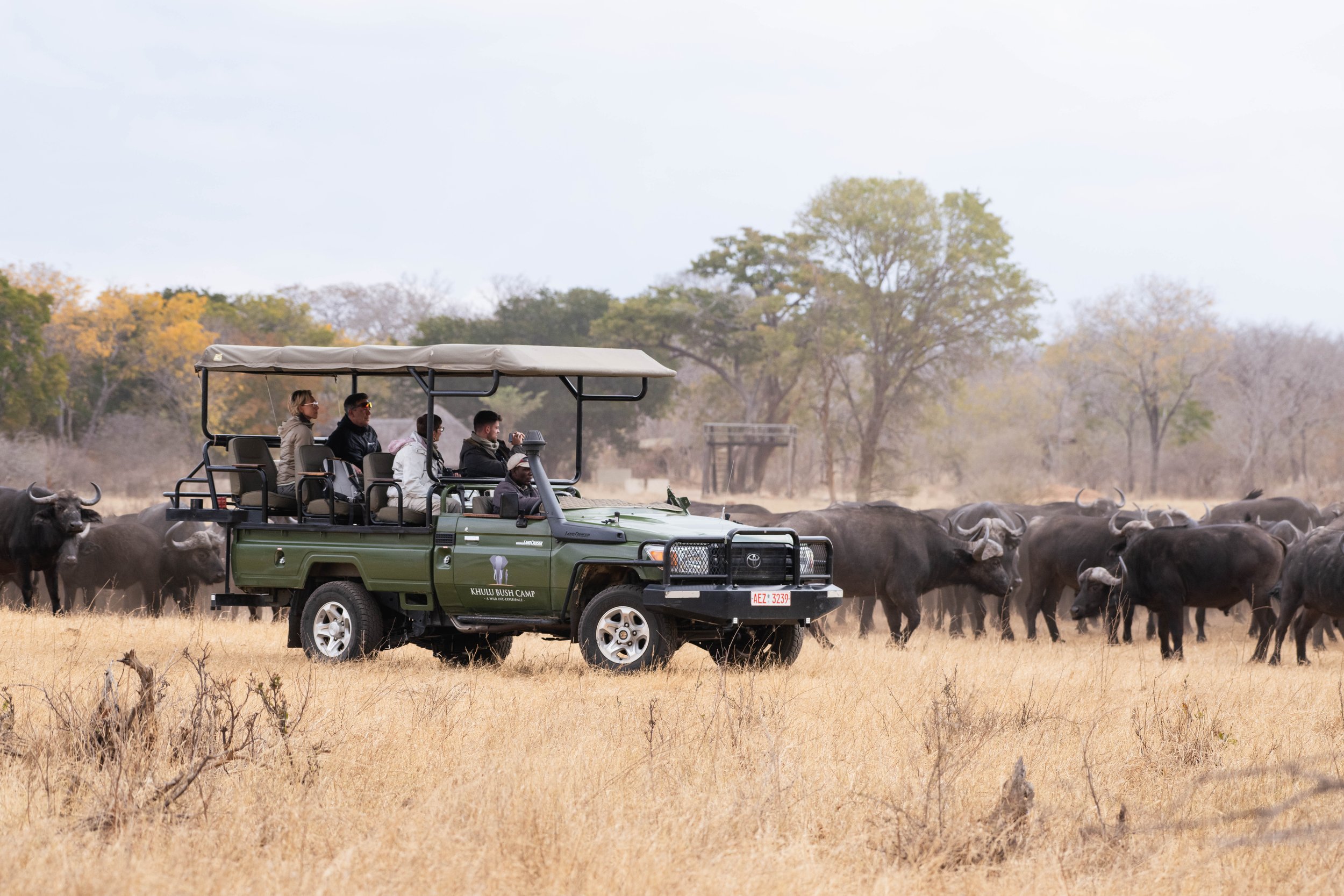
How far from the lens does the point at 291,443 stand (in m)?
11.8

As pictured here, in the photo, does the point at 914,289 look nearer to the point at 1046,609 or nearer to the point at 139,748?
the point at 1046,609

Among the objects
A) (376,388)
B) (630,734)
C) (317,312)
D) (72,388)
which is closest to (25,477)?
(72,388)

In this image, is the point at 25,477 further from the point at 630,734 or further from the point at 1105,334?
the point at 1105,334

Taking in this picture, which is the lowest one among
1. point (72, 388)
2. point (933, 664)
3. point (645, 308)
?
point (933, 664)

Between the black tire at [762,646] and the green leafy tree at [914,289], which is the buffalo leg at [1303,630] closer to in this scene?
the black tire at [762,646]

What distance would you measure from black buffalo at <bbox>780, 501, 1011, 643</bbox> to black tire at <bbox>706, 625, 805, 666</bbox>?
4744 mm

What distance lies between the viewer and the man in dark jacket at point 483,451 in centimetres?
1134

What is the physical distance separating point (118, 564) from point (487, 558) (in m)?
10.5

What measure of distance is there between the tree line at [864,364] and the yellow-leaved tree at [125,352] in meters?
0.08

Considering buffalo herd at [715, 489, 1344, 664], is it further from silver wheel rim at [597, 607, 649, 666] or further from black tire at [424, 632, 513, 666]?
silver wheel rim at [597, 607, 649, 666]

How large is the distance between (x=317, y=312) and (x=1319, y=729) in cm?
8232

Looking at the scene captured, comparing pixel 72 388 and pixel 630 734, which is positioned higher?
pixel 72 388

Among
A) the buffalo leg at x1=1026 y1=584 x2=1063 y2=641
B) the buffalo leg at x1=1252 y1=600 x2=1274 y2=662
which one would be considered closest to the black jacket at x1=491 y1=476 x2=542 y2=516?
the buffalo leg at x1=1252 y1=600 x2=1274 y2=662

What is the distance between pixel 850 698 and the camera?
9.80 m
